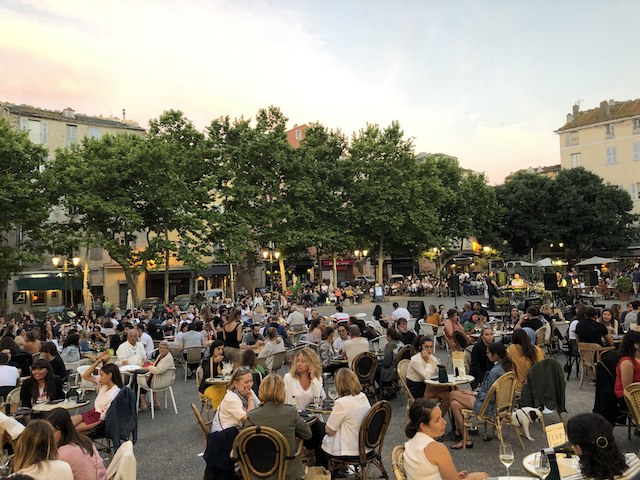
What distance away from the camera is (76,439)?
13.7ft

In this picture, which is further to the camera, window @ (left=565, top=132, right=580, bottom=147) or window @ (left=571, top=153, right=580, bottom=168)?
window @ (left=565, top=132, right=580, bottom=147)

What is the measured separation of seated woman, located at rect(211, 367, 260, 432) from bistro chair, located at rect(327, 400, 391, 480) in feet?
3.51

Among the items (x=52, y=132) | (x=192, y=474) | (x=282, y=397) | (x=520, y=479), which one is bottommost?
(x=192, y=474)

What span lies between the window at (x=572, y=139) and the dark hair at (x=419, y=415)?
56.3 m

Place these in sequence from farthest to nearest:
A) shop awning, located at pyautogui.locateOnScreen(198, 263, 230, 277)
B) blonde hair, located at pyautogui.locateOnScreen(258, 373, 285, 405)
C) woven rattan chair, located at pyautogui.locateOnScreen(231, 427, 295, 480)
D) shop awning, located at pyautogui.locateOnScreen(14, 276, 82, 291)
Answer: shop awning, located at pyautogui.locateOnScreen(198, 263, 230, 277) < shop awning, located at pyautogui.locateOnScreen(14, 276, 82, 291) < blonde hair, located at pyautogui.locateOnScreen(258, 373, 285, 405) < woven rattan chair, located at pyautogui.locateOnScreen(231, 427, 295, 480)

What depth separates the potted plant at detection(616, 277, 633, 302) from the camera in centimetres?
2438

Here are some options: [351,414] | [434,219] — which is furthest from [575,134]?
[351,414]

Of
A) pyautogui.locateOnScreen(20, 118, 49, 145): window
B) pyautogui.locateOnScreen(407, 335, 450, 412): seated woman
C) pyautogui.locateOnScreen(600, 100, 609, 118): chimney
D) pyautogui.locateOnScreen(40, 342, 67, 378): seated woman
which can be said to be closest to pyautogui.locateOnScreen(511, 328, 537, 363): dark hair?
pyautogui.locateOnScreen(407, 335, 450, 412): seated woman

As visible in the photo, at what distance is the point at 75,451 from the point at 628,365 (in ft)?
19.8

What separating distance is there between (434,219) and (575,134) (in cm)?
2470

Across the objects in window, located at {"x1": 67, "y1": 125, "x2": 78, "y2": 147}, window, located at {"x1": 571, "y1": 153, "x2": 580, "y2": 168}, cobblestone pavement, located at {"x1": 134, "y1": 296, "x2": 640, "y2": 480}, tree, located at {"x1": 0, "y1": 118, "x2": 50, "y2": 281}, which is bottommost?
cobblestone pavement, located at {"x1": 134, "y1": 296, "x2": 640, "y2": 480}

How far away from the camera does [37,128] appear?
1625 inches

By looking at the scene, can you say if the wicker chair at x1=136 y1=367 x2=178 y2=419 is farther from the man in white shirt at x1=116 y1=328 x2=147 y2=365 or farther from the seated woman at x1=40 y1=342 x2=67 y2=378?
the seated woman at x1=40 y1=342 x2=67 y2=378

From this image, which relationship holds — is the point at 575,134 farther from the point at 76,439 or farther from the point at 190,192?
the point at 76,439
